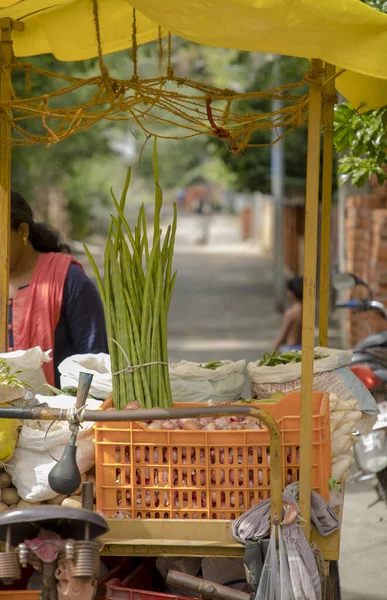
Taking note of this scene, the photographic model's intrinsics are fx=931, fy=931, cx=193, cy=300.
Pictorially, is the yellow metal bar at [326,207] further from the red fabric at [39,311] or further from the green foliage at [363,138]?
the red fabric at [39,311]

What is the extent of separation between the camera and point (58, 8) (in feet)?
14.3

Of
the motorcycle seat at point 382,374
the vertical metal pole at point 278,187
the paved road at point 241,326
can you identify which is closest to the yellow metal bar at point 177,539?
the paved road at point 241,326

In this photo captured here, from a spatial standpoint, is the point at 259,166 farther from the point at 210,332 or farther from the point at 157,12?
the point at 157,12

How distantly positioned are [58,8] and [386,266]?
482 cm

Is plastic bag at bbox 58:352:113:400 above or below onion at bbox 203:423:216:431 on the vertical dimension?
above

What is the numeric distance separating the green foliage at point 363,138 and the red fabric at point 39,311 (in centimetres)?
176

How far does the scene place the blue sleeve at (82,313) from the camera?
4.57 meters

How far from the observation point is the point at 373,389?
20.9ft

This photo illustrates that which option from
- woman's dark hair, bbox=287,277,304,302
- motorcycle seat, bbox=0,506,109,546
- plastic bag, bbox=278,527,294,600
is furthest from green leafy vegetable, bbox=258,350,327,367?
woman's dark hair, bbox=287,277,304,302

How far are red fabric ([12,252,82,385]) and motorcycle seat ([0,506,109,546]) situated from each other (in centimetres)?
196

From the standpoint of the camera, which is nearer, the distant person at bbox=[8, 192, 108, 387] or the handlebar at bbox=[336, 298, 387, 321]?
the distant person at bbox=[8, 192, 108, 387]

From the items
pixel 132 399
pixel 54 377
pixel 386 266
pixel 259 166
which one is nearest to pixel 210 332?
pixel 259 166

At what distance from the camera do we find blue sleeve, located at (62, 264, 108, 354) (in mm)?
4566

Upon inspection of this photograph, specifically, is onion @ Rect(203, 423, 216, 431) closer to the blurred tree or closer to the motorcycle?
the blurred tree
